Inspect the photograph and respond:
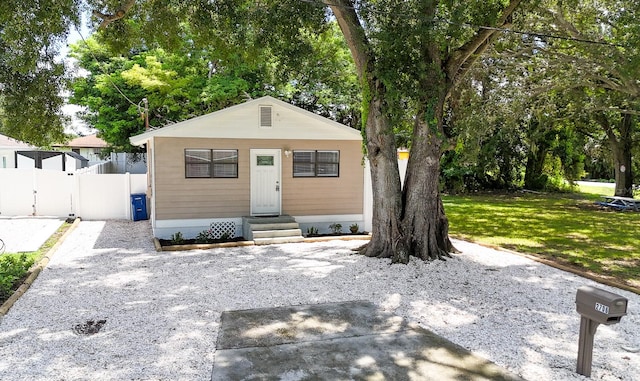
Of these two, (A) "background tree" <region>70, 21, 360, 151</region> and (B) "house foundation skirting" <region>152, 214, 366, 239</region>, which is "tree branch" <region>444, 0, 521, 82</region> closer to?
(B) "house foundation skirting" <region>152, 214, 366, 239</region>

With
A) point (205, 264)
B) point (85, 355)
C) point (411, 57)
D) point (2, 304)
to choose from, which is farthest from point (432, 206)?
point (2, 304)

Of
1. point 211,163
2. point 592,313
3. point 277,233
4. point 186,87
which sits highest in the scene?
point 186,87

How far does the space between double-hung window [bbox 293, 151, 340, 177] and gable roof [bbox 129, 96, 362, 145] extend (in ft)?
1.40

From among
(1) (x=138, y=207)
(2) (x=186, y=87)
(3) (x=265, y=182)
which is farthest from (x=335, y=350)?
(2) (x=186, y=87)

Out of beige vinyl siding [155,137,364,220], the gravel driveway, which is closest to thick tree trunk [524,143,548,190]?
beige vinyl siding [155,137,364,220]

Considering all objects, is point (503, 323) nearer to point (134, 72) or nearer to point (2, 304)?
point (2, 304)

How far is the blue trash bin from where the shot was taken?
537 inches

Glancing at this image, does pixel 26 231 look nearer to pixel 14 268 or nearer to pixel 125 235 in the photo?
pixel 125 235

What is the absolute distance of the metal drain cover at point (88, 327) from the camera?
16.6 feet

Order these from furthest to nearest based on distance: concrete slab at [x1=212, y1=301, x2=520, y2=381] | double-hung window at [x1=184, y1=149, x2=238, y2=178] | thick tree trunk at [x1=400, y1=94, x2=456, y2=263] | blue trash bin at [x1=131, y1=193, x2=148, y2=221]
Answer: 1. blue trash bin at [x1=131, y1=193, x2=148, y2=221]
2. double-hung window at [x1=184, y1=149, x2=238, y2=178]
3. thick tree trunk at [x1=400, y1=94, x2=456, y2=263]
4. concrete slab at [x1=212, y1=301, x2=520, y2=381]

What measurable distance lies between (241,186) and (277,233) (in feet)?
5.21

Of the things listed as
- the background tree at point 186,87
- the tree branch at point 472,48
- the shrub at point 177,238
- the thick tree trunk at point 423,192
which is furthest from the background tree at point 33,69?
the background tree at point 186,87

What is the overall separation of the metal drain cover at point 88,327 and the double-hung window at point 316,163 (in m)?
6.89

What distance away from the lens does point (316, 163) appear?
11828 millimetres
